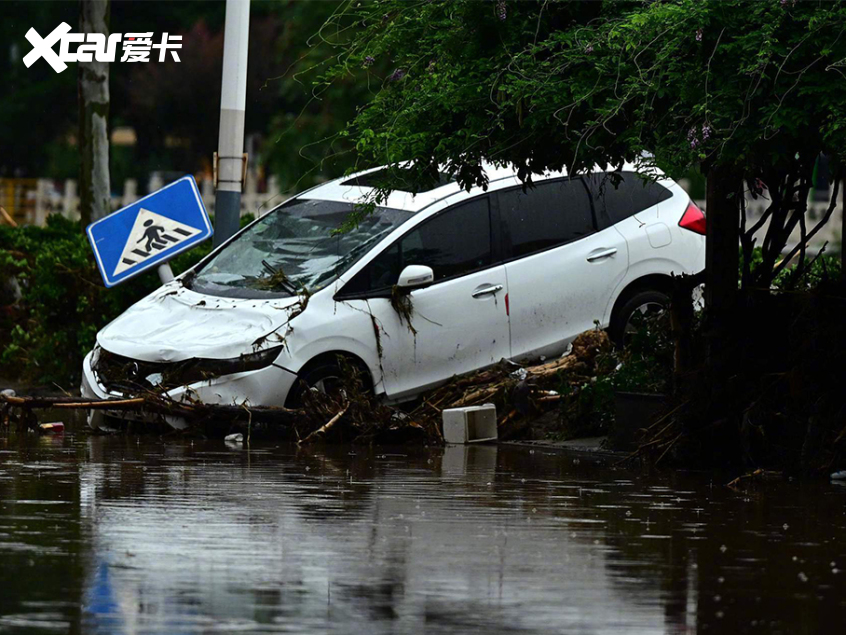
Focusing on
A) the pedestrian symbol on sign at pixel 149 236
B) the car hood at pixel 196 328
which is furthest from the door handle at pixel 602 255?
the pedestrian symbol on sign at pixel 149 236

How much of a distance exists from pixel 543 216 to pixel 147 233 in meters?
3.30

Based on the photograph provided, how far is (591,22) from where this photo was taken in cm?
953

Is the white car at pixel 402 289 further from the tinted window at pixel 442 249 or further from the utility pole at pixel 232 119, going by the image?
the utility pole at pixel 232 119

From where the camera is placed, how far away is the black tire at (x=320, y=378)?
39.5 ft

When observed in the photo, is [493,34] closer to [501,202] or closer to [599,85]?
[599,85]

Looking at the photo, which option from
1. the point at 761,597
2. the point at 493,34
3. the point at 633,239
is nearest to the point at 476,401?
the point at 633,239

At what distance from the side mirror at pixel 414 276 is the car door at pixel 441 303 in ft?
0.37

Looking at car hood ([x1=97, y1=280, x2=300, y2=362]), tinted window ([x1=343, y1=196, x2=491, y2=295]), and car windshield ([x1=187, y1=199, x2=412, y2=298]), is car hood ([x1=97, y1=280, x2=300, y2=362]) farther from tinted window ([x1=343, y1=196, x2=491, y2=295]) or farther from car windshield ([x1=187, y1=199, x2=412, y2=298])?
tinted window ([x1=343, y1=196, x2=491, y2=295])

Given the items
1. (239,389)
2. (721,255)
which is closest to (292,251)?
(239,389)

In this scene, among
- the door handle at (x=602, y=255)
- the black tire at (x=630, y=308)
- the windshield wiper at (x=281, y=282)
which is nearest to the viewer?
the windshield wiper at (x=281, y=282)

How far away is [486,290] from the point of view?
13031 mm

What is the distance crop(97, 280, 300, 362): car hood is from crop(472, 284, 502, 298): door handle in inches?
59.8

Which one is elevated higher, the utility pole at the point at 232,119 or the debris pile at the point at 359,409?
the utility pole at the point at 232,119

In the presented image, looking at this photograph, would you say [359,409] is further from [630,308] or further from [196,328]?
[630,308]
